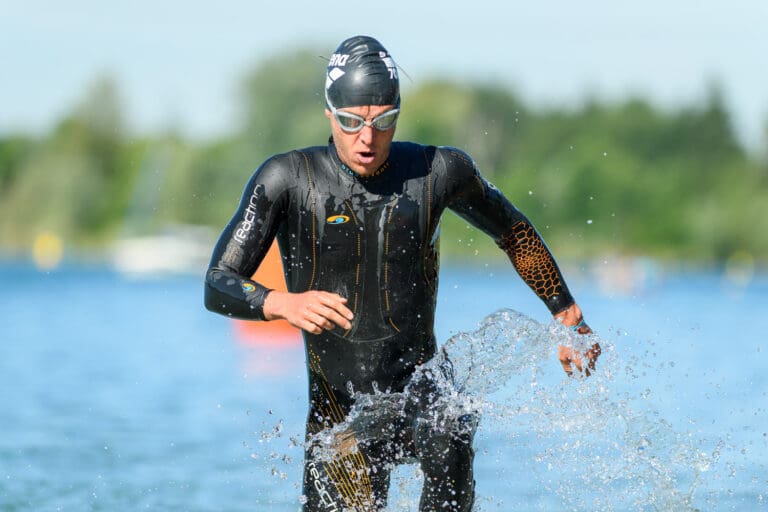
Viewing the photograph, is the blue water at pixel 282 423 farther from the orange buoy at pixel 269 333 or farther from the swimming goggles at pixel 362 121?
the swimming goggles at pixel 362 121

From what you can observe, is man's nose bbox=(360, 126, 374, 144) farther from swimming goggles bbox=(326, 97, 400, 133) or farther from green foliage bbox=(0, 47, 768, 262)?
green foliage bbox=(0, 47, 768, 262)

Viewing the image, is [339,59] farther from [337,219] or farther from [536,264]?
[536,264]

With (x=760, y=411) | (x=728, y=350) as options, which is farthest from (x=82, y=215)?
(x=760, y=411)

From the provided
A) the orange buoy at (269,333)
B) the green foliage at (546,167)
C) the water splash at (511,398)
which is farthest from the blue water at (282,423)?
the green foliage at (546,167)

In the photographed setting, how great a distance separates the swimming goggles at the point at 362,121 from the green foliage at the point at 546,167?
1716 inches

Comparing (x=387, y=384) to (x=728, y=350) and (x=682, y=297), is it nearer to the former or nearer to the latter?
(x=728, y=350)

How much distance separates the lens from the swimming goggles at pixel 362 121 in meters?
4.77

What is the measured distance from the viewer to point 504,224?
531cm

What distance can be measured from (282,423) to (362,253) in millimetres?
7237

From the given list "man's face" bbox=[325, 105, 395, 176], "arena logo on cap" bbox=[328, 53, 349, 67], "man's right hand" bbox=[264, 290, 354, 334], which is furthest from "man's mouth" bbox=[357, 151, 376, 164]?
"man's right hand" bbox=[264, 290, 354, 334]

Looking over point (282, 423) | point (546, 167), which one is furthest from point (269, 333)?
point (546, 167)

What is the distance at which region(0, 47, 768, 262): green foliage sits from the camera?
54875 mm

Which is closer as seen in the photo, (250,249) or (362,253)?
(250,249)

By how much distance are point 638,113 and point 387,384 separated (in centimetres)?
5602
